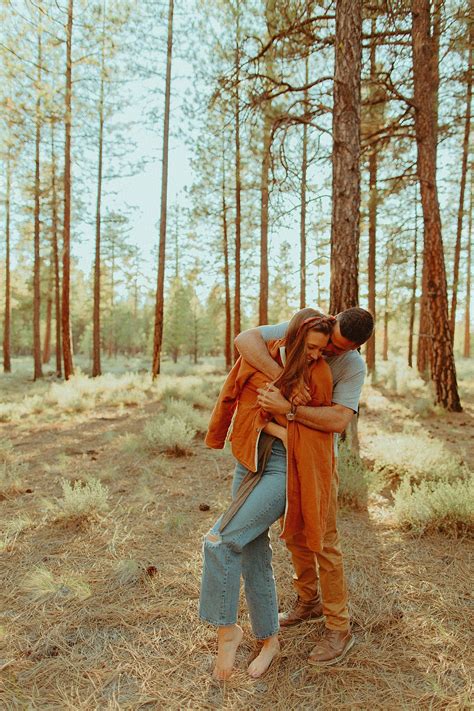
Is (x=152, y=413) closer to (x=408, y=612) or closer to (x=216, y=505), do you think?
(x=216, y=505)

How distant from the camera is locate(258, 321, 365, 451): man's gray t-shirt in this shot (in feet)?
7.45

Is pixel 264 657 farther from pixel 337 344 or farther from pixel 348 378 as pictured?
pixel 337 344

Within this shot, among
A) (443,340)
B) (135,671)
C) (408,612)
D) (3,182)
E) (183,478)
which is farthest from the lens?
(3,182)

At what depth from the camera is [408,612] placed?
9.02ft

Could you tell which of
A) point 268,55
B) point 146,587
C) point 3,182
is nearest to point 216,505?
point 146,587

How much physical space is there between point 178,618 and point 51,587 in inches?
38.2

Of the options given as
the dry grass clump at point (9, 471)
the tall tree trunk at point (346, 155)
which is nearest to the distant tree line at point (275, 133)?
the tall tree trunk at point (346, 155)

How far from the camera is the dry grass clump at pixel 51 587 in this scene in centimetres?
294

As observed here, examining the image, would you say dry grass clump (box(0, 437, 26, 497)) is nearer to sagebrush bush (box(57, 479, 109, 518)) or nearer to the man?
sagebrush bush (box(57, 479, 109, 518))

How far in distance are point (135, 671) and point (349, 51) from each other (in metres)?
6.36

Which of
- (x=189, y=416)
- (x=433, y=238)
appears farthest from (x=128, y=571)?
(x=433, y=238)

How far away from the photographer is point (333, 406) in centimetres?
224

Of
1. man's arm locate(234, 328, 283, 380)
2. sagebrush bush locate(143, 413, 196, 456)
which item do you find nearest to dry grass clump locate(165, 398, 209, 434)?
sagebrush bush locate(143, 413, 196, 456)

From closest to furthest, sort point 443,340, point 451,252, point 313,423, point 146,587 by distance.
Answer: point 313,423
point 146,587
point 443,340
point 451,252
